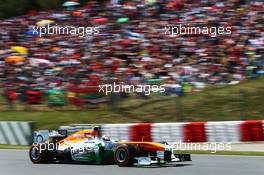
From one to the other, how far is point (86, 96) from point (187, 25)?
202 inches

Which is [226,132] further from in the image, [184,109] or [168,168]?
[168,168]

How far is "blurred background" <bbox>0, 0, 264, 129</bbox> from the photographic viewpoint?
1822 centimetres

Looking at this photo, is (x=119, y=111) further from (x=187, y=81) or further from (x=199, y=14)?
(x=199, y=14)

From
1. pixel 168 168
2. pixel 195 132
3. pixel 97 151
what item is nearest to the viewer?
pixel 168 168

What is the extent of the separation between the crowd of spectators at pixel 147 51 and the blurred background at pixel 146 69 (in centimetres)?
4

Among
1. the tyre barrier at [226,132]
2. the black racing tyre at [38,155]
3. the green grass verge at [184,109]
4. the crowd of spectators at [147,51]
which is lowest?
the black racing tyre at [38,155]

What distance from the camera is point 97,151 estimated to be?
1034 cm

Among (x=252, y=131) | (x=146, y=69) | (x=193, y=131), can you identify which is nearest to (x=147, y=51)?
(x=146, y=69)

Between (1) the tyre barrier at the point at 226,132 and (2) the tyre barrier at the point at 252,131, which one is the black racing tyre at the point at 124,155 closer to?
(1) the tyre barrier at the point at 226,132

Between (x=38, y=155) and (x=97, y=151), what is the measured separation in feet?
5.33

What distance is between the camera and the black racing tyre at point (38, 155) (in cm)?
1124

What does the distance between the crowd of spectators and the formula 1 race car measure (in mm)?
7450

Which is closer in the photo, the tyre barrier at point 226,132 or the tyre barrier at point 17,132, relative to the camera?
the tyre barrier at point 226,132

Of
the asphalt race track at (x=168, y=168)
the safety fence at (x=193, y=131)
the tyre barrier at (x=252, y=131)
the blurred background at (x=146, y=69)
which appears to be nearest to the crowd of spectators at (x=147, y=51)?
the blurred background at (x=146, y=69)
